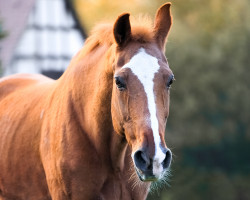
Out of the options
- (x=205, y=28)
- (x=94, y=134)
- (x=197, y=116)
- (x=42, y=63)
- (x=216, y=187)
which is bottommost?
(x=216, y=187)

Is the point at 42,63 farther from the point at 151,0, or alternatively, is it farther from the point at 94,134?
the point at 94,134

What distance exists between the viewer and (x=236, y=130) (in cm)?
3109

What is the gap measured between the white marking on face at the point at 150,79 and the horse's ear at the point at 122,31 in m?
0.20

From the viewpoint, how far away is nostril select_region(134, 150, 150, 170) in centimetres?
472

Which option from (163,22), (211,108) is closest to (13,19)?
(211,108)

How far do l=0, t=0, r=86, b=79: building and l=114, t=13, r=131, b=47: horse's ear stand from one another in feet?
57.7

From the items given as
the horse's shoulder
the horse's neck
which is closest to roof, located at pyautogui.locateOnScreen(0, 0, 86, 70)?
the horse's shoulder

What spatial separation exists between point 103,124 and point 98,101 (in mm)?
206

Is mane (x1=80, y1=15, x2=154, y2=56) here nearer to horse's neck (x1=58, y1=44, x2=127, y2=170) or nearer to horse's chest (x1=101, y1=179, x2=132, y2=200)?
horse's neck (x1=58, y1=44, x2=127, y2=170)

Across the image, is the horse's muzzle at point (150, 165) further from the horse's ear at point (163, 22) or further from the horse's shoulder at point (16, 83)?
the horse's shoulder at point (16, 83)

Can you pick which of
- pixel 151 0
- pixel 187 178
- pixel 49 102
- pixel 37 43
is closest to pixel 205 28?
pixel 151 0

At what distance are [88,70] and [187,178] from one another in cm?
2322

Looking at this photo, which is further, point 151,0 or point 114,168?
point 151,0

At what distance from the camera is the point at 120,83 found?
5047 mm
